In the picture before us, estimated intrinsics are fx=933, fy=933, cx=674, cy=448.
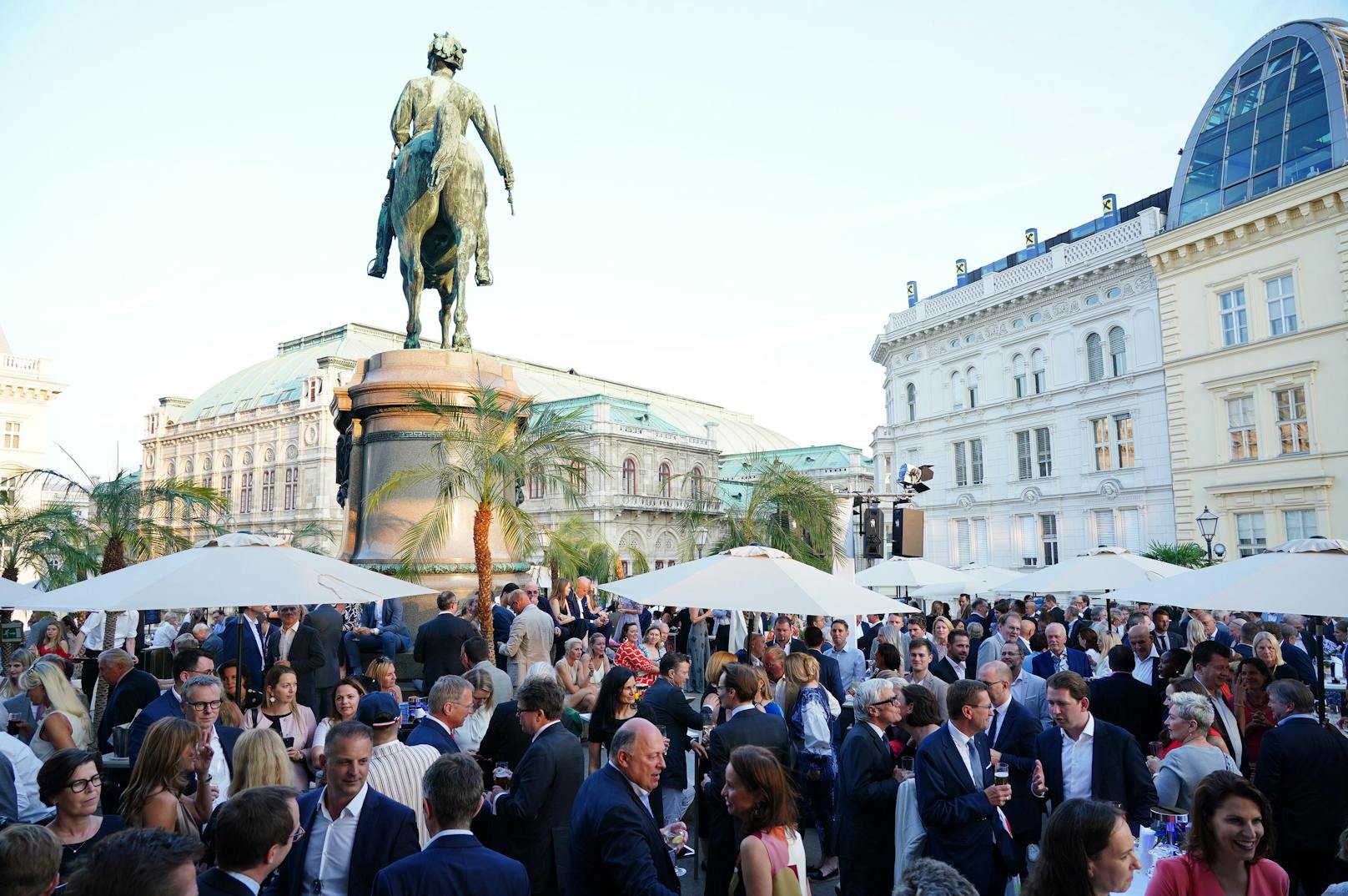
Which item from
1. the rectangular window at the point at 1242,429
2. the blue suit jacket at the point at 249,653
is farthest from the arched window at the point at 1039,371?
the blue suit jacket at the point at 249,653

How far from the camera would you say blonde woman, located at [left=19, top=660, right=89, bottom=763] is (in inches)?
235

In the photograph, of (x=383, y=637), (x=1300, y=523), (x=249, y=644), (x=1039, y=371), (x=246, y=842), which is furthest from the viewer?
(x=1039, y=371)

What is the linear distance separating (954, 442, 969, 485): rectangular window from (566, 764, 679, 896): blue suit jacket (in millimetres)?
40956

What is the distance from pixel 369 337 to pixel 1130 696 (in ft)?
264

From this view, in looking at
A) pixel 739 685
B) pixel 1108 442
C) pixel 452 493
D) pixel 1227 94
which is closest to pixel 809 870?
pixel 739 685

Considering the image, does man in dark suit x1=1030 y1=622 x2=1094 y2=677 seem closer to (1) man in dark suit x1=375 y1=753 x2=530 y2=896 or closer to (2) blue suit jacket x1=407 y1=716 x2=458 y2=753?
(2) blue suit jacket x1=407 y1=716 x2=458 y2=753

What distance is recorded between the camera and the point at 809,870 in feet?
23.6

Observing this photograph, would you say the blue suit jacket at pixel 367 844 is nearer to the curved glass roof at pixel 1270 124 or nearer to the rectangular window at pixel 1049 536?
the curved glass roof at pixel 1270 124

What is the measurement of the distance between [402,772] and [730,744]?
204 centimetres

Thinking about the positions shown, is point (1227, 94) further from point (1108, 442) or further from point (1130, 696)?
point (1130, 696)

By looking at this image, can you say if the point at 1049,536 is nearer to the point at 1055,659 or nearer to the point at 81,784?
the point at 1055,659

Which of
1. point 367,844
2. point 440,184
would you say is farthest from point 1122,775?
point 440,184

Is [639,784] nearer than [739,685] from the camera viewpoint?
Yes

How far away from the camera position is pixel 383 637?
11.0 meters
